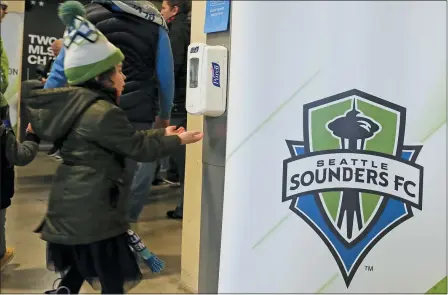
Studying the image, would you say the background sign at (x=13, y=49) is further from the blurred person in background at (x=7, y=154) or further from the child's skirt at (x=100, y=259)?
the child's skirt at (x=100, y=259)

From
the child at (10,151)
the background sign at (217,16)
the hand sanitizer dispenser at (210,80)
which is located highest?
the background sign at (217,16)

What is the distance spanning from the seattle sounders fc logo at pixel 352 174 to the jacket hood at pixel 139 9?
0.89 m

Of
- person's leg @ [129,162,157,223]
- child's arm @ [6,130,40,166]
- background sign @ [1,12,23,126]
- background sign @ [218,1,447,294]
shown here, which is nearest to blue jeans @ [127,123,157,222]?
person's leg @ [129,162,157,223]

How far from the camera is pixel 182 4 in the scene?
2.48m

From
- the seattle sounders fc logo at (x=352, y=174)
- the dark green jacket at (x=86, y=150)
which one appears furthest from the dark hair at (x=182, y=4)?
the seattle sounders fc logo at (x=352, y=174)

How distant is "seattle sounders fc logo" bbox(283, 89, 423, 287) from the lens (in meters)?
1.61

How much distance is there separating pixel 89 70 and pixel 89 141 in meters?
0.22

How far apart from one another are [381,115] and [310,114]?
199 mm

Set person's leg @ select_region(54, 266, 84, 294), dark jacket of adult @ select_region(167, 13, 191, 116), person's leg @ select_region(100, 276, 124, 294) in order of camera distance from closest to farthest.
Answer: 1. person's leg @ select_region(100, 276, 124, 294)
2. person's leg @ select_region(54, 266, 84, 294)
3. dark jacket of adult @ select_region(167, 13, 191, 116)

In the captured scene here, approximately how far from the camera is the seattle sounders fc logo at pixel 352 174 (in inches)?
63.2

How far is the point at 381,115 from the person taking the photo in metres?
1.62

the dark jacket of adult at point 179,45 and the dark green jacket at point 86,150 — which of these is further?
the dark jacket of adult at point 179,45

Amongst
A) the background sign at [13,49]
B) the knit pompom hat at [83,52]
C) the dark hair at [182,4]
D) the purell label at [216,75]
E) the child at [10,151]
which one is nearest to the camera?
the purell label at [216,75]

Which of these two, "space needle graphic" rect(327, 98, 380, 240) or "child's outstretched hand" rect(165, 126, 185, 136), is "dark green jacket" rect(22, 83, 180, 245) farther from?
"space needle graphic" rect(327, 98, 380, 240)
